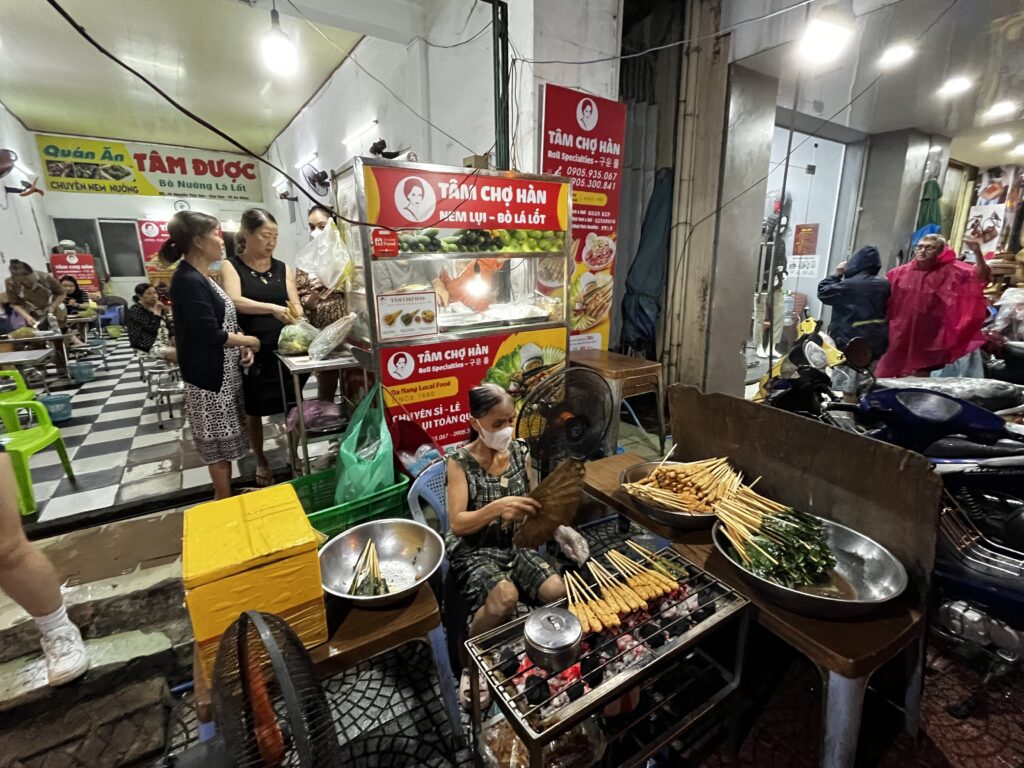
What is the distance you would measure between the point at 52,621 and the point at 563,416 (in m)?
2.54

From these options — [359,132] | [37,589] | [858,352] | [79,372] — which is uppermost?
[359,132]

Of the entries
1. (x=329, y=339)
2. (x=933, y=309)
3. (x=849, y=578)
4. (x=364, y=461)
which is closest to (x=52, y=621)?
(x=364, y=461)

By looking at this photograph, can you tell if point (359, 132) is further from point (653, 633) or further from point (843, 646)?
point (843, 646)

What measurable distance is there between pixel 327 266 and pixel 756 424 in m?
2.96

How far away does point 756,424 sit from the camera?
2102 mm

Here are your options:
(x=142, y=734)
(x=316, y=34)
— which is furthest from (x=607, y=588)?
(x=316, y=34)

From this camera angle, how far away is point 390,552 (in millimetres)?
2080

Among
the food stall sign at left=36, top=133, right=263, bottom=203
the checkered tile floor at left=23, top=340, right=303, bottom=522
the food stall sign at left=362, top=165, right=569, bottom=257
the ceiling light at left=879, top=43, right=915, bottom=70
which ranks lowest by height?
the checkered tile floor at left=23, top=340, right=303, bottom=522

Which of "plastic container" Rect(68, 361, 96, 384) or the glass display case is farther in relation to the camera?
"plastic container" Rect(68, 361, 96, 384)

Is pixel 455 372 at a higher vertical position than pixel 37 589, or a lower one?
higher

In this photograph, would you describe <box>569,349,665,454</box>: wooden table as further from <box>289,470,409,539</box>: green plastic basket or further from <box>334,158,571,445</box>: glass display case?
<box>289,470,409,539</box>: green plastic basket

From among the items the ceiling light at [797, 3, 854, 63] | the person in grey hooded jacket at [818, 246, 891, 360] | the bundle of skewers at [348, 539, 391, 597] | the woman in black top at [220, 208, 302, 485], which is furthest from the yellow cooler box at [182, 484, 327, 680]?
the ceiling light at [797, 3, 854, 63]

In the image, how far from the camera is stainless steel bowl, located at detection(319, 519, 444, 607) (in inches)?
76.5

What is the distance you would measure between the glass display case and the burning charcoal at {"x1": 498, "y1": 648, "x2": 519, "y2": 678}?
204 cm
